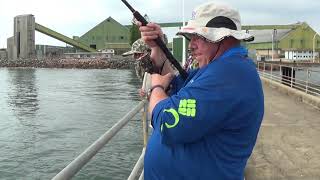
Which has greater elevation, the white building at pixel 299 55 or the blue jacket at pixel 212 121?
the white building at pixel 299 55

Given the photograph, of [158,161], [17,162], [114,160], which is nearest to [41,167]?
[17,162]

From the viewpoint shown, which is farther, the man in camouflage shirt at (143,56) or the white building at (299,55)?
the white building at (299,55)

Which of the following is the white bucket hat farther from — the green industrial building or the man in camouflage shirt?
the green industrial building

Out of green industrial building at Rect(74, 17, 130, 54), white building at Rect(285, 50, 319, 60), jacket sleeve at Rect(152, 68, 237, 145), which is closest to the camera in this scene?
jacket sleeve at Rect(152, 68, 237, 145)

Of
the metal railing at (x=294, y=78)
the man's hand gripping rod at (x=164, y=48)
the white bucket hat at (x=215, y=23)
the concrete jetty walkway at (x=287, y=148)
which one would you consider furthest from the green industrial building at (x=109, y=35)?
the white bucket hat at (x=215, y=23)

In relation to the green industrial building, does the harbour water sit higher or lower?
lower

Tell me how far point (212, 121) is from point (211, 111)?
0.14ft

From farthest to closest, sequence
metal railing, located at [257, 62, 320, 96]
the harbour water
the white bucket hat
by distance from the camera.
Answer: metal railing, located at [257, 62, 320, 96] < the harbour water < the white bucket hat

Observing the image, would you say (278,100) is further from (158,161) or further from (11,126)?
(158,161)

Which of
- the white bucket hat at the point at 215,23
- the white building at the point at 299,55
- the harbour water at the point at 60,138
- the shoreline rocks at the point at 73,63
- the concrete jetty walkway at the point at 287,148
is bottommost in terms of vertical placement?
the harbour water at the point at 60,138

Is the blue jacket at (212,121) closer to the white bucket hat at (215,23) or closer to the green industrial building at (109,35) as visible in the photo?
the white bucket hat at (215,23)

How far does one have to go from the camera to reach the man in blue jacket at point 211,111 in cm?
213

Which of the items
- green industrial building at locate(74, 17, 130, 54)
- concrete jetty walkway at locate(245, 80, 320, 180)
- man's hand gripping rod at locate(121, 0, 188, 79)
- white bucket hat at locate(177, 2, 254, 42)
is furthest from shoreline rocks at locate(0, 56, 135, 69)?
white bucket hat at locate(177, 2, 254, 42)

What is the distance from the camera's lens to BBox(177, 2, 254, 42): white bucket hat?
227 centimetres
